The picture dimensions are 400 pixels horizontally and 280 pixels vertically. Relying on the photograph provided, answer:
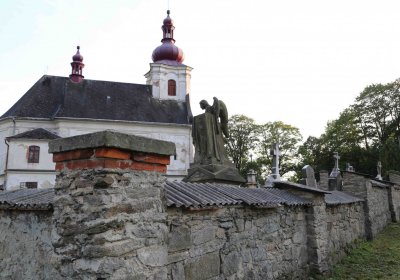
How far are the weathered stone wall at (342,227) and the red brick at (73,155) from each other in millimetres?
5939

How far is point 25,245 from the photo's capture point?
400 cm

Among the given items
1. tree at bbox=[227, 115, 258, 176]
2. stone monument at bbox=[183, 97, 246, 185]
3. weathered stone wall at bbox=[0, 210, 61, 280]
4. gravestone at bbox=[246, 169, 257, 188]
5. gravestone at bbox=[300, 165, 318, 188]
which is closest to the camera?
weathered stone wall at bbox=[0, 210, 61, 280]

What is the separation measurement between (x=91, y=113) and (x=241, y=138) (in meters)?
18.7

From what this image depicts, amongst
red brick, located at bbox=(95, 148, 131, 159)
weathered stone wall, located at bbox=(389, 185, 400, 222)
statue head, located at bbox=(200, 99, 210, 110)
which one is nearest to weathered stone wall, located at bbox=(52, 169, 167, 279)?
red brick, located at bbox=(95, 148, 131, 159)

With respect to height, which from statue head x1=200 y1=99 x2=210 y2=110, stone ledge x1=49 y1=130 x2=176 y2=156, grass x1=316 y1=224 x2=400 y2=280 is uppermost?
statue head x1=200 y1=99 x2=210 y2=110

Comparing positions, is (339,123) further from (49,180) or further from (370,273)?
(370,273)

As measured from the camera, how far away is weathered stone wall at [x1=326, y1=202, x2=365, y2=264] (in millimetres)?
7988

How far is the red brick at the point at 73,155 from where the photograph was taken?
308 centimetres

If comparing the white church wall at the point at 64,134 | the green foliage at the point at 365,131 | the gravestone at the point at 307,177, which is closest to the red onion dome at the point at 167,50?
the white church wall at the point at 64,134

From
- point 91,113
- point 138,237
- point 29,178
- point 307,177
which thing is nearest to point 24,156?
point 29,178

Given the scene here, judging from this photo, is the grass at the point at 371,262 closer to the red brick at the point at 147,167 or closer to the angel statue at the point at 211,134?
the angel statue at the point at 211,134

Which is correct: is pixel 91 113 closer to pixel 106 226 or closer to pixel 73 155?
pixel 73 155

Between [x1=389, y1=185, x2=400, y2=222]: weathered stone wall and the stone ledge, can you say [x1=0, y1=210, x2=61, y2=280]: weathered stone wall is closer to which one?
the stone ledge

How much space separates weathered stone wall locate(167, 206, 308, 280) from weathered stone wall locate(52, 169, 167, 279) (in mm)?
496
